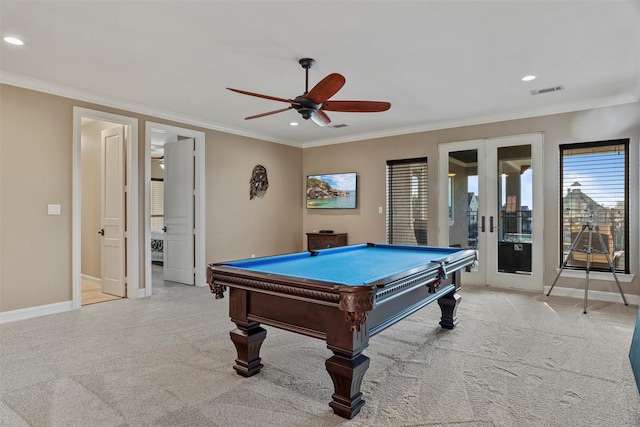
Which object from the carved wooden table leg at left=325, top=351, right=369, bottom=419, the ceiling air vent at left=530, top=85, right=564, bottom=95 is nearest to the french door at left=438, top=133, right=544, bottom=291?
the ceiling air vent at left=530, top=85, right=564, bottom=95

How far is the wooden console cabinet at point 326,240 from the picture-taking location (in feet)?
22.0

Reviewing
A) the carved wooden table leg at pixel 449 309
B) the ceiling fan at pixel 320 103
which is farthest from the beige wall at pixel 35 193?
the carved wooden table leg at pixel 449 309

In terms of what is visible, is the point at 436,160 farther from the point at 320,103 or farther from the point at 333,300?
the point at 333,300

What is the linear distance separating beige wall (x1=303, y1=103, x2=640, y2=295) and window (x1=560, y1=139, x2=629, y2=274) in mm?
96

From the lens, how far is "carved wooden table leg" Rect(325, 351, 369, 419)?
201cm

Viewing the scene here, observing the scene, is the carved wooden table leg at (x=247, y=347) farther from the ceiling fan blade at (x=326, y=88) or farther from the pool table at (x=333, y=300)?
the ceiling fan blade at (x=326, y=88)

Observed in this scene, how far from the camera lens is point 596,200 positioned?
15.6ft

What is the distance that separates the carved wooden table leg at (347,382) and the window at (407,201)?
4.34 meters

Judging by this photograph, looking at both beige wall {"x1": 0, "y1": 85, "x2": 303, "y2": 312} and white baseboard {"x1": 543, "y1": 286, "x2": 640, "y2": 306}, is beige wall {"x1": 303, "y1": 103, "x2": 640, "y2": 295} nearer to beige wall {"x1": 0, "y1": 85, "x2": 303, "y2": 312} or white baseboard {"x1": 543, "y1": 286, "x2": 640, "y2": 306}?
white baseboard {"x1": 543, "y1": 286, "x2": 640, "y2": 306}

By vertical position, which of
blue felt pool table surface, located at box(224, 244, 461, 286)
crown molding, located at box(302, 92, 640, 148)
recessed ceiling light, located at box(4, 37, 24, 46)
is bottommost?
blue felt pool table surface, located at box(224, 244, 461, 286)

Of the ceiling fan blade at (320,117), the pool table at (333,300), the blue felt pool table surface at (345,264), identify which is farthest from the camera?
Result: the ceiling fan blade at (320,117)

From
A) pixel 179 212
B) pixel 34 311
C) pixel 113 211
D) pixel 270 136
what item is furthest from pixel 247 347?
pixel 270 136

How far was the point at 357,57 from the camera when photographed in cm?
337

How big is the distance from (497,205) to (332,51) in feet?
11.6
